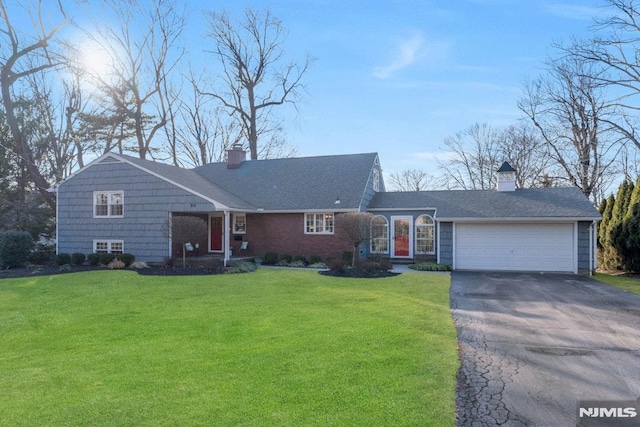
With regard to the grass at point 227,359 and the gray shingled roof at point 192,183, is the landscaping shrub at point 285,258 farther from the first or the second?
the grass at point 227,359

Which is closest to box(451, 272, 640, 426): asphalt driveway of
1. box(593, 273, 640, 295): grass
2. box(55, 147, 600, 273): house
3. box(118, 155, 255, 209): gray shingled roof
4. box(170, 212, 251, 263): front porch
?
box(593, 273, 640, 295): grass

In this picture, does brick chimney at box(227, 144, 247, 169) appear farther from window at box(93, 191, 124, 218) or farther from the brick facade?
window at box(93, 191, 124, 218)

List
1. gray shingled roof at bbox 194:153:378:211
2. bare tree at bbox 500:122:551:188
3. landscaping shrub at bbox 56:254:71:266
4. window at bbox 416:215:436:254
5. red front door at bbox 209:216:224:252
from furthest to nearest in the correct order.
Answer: bare tree at bbox 500:122:551:188
red front door at bbox 209:216:224:252
gray shingled roof at bbox 194:153:378:211
window at bbox 416:215:436:254
landscaping shrub at bbox 56:254:71:266

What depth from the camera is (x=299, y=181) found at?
2194cm

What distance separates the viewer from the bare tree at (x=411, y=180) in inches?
1715

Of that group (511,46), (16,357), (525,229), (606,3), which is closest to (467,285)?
(525,229)

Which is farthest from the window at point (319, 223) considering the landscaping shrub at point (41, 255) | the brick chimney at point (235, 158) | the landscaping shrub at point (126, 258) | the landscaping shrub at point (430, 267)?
the landscaping shrub at point (41, 255)

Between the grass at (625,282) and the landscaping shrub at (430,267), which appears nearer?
the grass at (625,282)

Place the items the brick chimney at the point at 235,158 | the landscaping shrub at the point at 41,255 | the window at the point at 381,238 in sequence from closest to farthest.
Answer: the window at the point at 381,238, the landscaping shrub at the point at 41,255, the brick chimney at the point at 235,158

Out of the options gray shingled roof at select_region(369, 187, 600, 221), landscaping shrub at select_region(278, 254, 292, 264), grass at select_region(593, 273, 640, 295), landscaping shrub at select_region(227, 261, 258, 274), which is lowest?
grass at select_region(593, 273, 640, 295)

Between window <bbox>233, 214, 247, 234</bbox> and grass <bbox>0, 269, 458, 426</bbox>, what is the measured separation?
34.3 feet

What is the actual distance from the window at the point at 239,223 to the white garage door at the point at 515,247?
10036 mm

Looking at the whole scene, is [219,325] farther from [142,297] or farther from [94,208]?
[94,208]

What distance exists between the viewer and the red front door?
21188 mm
